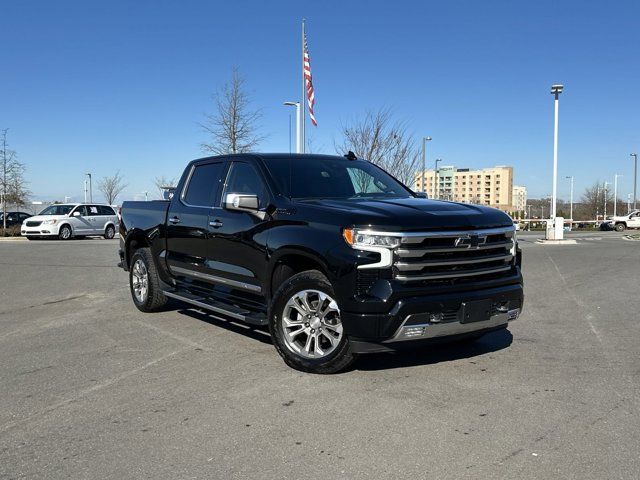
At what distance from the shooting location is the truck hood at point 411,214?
178 inches

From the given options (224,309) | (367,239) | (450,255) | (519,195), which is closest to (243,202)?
(224,309)

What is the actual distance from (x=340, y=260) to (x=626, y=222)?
49.5m

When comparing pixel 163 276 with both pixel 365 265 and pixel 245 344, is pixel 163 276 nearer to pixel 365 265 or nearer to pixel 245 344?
pixel 245 344

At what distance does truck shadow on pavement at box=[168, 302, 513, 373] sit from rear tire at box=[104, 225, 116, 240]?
2282cm

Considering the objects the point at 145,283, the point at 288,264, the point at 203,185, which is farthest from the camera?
the point at 145,283

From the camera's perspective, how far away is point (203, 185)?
6.74 m

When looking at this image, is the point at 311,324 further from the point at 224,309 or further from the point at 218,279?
the point at 218,279

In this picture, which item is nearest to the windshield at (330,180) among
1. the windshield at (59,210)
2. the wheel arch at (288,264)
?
the wheel arch at (288,264)

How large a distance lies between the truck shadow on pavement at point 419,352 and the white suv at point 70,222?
2193 centimetres

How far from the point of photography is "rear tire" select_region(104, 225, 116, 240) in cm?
2793

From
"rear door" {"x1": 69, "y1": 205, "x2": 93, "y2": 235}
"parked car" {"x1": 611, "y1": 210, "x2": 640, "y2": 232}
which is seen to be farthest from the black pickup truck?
"parked car" {"x1": 611, "y1": 210, "x2": 640, "y2": 232}

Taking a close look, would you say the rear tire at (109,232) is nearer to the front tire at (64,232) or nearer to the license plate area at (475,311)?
the front tire at (64,232)

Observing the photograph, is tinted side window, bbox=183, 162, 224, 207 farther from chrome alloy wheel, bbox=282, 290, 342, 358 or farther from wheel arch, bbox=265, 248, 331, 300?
chrome alloy wheel, bbox=282, 290, 342, 358

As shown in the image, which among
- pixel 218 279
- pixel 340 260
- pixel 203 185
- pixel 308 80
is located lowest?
pixel 218 279
